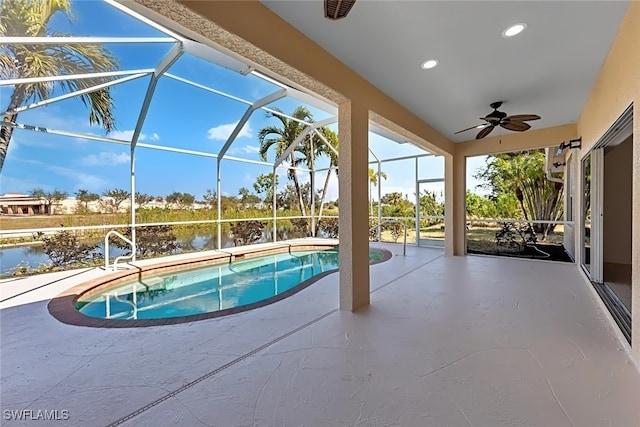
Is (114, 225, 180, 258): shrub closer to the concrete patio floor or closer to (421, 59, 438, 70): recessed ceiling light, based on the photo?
the concrete patio floor

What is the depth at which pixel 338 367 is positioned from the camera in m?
2.28

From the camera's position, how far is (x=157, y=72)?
17.3ft

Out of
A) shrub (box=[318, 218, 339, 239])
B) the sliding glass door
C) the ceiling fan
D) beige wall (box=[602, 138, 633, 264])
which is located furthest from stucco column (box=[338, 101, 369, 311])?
shrub (box=[318, 218, 339, 239])

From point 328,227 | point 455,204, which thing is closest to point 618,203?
point 455,204

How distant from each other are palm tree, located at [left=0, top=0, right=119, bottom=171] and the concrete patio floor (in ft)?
11.0

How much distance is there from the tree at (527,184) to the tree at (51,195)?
412 inches

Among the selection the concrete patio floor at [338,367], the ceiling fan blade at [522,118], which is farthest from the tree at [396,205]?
the concrete patio floor at [338,367]

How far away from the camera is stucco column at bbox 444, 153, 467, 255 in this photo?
7.27m

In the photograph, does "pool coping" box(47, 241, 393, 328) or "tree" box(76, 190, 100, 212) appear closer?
"pool coping" box(47, 241, 393, 328)

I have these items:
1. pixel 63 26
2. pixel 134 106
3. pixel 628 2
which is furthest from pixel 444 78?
pixel 134 106

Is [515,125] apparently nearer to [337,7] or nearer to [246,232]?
[337,7]

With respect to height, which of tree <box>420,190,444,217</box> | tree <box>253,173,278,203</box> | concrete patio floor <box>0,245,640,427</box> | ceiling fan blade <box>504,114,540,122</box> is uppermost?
ceiling fan blade <box>504,114,540,122</box>

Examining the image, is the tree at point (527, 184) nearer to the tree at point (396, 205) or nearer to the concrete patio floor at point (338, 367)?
the tree at point (396, 205)

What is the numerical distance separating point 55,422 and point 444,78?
15.6 feet
